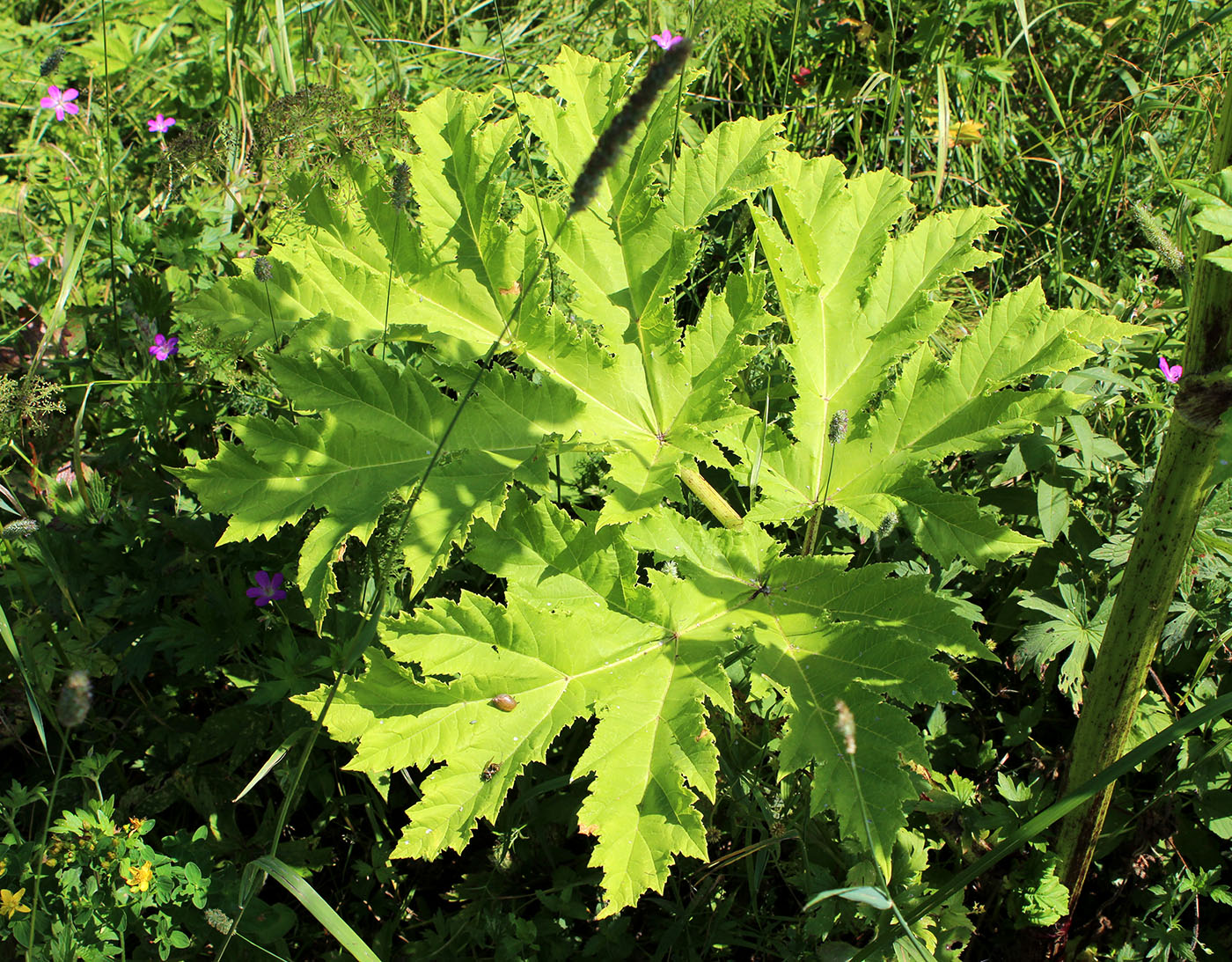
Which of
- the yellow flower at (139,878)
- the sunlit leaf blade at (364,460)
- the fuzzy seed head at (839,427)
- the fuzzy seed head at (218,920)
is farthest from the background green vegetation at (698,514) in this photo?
the sunlit leaf blade at (364,460)

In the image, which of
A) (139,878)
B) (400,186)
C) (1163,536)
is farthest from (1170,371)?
(139,878)

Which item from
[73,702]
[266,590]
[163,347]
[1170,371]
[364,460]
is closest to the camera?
[73,702]

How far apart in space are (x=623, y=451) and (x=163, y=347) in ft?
6.42

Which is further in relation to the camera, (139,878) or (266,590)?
(266,590)

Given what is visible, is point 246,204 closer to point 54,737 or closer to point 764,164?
point 54,737

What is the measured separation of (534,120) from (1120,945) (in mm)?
2305

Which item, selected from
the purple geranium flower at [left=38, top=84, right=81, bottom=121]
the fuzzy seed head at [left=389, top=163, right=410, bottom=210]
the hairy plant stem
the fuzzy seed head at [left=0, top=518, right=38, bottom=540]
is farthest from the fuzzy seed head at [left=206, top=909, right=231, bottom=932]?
the purple geranium flower at [left=38, top=84, right=81, bottom=121]

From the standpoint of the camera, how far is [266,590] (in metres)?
2.44

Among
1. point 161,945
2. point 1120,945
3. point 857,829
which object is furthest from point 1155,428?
point 161,945

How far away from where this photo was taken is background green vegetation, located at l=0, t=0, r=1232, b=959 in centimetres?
217

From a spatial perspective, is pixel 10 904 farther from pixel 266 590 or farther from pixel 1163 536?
pixel 1163 536

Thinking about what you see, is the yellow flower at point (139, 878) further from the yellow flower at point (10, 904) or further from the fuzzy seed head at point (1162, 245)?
the fuzzy seed head at point (1162, 245)

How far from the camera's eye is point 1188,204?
2803 millimetres

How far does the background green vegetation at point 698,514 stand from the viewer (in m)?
2.17
